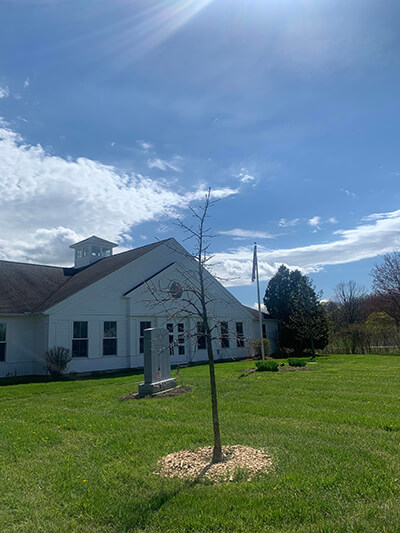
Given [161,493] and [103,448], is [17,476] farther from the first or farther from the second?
[161,493]

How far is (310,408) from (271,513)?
5.22m

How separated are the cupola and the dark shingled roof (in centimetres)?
134

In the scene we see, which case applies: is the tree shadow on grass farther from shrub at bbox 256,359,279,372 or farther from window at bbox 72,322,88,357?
window at bbox 72,322,88,357

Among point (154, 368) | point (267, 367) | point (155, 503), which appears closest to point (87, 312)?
point (154, 368)

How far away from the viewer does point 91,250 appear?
2809 cm

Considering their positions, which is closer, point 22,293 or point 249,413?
point 249,413

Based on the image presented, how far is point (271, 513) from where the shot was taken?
3.79 m

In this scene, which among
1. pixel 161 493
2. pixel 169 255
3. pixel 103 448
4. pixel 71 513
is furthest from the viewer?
pixel 169 255

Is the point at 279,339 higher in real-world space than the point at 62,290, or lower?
lower

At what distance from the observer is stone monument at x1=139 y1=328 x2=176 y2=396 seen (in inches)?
448

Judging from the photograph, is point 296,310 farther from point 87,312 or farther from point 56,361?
point 56,361

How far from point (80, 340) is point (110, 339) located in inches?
64.4

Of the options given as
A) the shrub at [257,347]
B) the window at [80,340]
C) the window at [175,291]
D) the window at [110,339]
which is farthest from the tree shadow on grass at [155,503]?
the shrub at [257,347]

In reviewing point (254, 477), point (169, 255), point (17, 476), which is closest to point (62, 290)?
point (169, 255)
